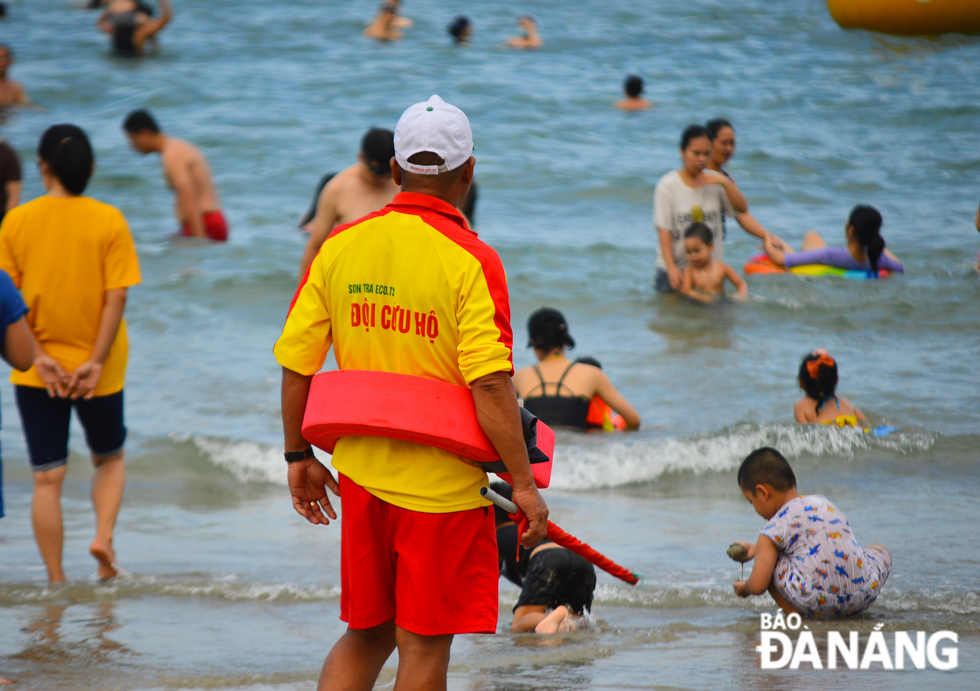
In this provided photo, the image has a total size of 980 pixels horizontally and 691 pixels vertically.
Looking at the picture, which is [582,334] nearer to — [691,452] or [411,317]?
[691,452]

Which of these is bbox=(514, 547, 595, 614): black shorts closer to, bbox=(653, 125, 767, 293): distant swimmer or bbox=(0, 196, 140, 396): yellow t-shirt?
bbox=(0, 196, 140, 396): yellow t-shirt

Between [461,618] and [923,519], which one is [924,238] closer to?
[923,519]

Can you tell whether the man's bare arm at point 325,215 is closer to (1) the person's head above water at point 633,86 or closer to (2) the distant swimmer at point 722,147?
(2) the distant swimmer at point 722,147

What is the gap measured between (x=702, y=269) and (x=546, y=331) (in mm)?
3240

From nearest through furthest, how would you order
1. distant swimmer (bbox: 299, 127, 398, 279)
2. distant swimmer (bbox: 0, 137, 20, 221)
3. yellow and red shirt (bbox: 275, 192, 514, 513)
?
yellow and red shirt (bbox: 275, 192, 514, 513) < distant swimmer (bbox: 299, 127, 398, 279) < distant swimmer (bbox: 0, 137, 20, 221)

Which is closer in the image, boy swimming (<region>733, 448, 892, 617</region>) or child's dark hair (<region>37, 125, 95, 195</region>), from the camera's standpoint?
boy swimming (<region>733, 448, 892, 617</region>)

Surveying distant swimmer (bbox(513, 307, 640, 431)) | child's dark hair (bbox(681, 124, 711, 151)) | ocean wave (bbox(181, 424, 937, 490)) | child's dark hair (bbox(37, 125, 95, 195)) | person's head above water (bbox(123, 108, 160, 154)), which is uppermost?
child's dark hair (bbox(37, 125, 95, 195))

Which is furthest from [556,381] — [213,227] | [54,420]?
[213,227]

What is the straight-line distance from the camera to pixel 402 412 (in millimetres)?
2299

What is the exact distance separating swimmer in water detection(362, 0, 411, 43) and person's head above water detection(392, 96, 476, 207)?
886 inches

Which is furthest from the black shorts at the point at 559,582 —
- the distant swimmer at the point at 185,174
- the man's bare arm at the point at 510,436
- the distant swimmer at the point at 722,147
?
the distant swimmer at the point at 185,174

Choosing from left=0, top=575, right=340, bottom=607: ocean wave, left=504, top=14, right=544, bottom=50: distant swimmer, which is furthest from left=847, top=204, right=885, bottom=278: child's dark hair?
left=504, top=14, right=544, bottom=50: distant swimmer

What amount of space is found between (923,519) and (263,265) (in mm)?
8181

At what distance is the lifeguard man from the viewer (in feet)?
7.54
